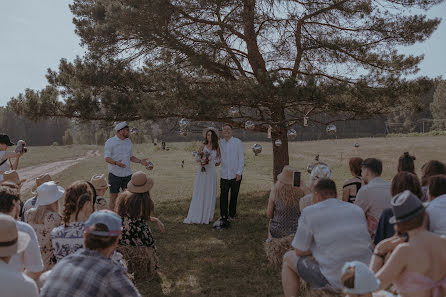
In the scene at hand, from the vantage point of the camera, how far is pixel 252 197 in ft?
39.8

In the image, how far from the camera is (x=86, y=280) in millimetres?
2465

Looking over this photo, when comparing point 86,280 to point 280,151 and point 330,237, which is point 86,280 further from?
point 280,151

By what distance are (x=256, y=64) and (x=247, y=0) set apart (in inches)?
74.1

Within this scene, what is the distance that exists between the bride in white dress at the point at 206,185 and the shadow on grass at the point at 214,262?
0.93ft

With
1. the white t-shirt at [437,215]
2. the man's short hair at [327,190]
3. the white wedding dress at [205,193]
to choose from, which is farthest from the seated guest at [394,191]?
the white wedding dress at [205,193]

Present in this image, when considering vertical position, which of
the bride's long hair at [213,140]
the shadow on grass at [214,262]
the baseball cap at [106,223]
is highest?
the bride's long hair at [213,140]

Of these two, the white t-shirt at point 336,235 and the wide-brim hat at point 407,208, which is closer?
the wide-brim hat at point 407,208

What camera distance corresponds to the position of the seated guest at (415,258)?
269cm

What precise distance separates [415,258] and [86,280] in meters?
2.05

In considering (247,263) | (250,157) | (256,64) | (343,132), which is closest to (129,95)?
(256,64)

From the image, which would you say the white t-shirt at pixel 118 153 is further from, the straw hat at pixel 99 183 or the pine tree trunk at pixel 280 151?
the pine tree trunk at pixel 280 151

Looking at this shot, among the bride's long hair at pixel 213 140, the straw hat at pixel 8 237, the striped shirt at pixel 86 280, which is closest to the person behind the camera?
the striped shirt at pixel 86 280

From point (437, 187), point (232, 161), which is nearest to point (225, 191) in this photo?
point (232, 161)

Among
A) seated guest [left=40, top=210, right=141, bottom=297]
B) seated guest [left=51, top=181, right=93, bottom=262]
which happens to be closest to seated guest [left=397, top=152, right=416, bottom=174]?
seated guest [left=51, top=181, right=93, bottom=262]
